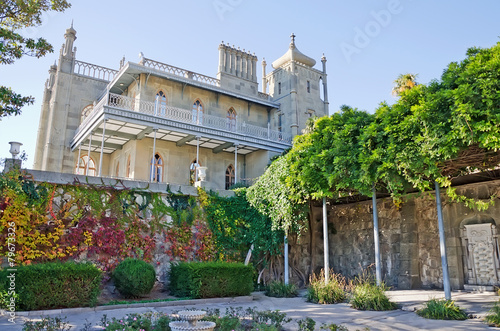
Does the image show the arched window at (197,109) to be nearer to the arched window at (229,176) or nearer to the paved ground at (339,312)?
the arched window at (229,176)

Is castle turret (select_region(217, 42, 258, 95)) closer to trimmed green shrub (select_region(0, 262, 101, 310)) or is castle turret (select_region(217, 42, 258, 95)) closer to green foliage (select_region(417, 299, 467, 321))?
trimmed green shrub (select_region(0, 262, 101, 310))

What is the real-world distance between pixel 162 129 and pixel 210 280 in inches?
377

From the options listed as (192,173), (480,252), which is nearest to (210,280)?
(480,252)

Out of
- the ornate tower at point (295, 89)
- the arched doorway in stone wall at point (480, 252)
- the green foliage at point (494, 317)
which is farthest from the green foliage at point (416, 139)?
the ornate tower at point (295, 89)

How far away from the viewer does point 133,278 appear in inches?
378

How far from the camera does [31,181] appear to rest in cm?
1012

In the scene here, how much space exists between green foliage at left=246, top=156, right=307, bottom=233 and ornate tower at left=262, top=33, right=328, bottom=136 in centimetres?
1045

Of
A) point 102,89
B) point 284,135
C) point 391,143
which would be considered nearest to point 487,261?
point 391,143

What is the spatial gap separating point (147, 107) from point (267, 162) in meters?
6.69

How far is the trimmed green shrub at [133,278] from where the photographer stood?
31.6 ft

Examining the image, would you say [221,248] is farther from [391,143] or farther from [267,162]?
[267,162]

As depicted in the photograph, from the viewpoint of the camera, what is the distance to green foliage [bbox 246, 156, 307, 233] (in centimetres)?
1207

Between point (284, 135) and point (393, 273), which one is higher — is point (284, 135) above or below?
above

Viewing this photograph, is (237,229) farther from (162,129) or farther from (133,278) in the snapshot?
(162,129)
